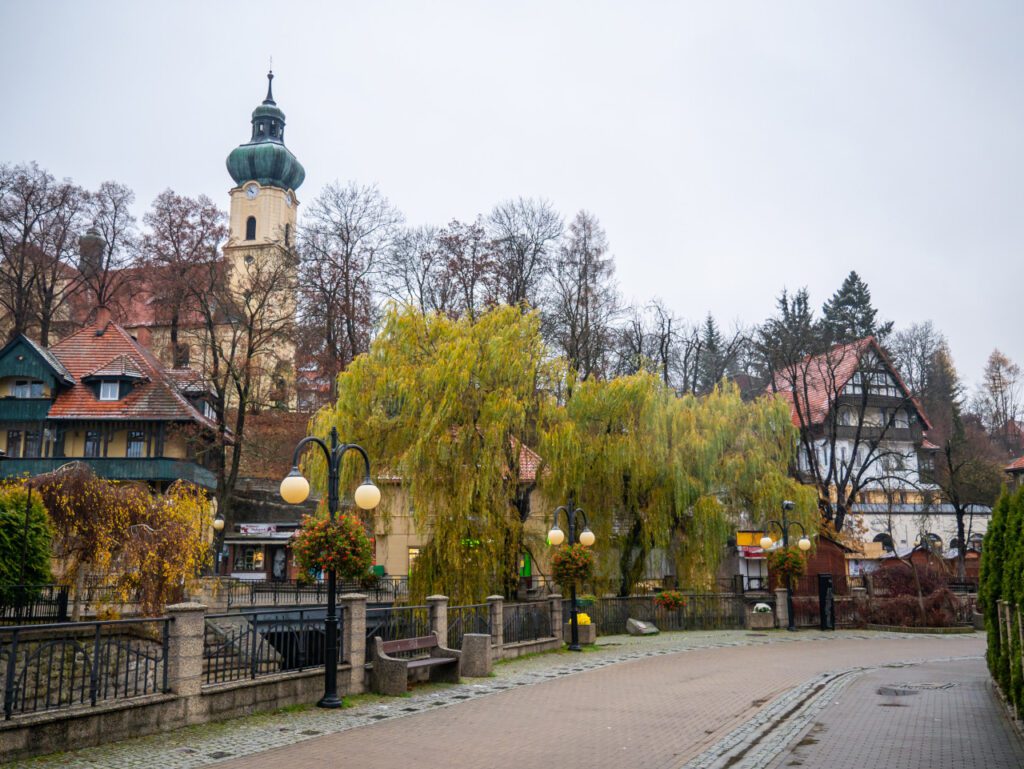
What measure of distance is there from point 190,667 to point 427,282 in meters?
34.0

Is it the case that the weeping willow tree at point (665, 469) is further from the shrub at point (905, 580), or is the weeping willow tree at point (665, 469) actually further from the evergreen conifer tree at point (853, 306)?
the evergreen conifer tree at point (853, 306)

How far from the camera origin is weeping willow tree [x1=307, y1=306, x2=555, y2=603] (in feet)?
74.6

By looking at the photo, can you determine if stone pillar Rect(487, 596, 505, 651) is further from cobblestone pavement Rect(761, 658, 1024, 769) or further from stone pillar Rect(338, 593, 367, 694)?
cobblestone pavement Rect(761, 658, 1024, 769)

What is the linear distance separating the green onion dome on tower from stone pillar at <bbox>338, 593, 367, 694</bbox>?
193 ft

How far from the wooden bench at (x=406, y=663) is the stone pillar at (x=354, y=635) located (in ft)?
1.01

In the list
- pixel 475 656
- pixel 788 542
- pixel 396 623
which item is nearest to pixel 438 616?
pixel 396 623

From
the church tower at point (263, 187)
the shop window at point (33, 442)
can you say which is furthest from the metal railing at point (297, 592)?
the church tower at point (263, 187)

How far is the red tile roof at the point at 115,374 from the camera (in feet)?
129

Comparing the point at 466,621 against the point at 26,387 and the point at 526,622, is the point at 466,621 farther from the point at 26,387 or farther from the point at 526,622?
the point at 26,387

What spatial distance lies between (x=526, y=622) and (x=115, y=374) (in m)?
26.7

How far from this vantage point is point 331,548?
13633 millimetres

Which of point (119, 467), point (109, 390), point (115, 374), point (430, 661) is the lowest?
point (430, 661)

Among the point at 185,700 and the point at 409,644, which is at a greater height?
the point at 409,644

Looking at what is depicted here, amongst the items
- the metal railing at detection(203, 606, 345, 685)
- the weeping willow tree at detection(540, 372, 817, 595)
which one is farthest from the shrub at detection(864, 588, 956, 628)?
the metal railing at detection(203, 606, 345, 685)
